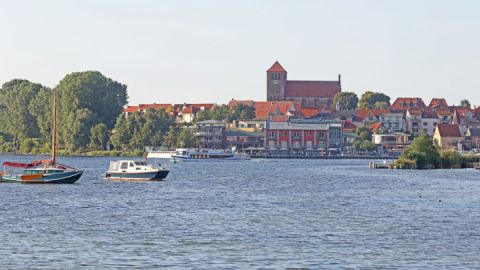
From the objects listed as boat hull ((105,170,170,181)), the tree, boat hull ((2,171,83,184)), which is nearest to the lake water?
boat hull ((2,171,83,184))

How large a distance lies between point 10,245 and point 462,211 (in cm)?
3264

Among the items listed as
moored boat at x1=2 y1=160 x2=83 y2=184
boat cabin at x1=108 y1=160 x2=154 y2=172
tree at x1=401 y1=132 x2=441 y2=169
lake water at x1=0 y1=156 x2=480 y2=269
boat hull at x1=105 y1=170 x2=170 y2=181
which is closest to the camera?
lake water at x1=0 y1=156 x2=480 y2=269

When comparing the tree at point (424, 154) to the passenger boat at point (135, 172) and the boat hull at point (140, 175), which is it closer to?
the boat hull at point (140, 175)

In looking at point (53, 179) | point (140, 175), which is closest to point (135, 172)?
point (140, 175)

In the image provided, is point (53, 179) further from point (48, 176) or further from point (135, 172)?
point (135, 172)

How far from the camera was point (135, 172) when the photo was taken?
111m

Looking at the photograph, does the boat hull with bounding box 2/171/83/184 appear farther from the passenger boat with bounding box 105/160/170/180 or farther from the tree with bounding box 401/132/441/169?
the tree with bounding box 401/132/441/169

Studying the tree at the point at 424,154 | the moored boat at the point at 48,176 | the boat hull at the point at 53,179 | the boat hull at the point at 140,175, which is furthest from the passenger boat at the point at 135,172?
the tree at the point at 424,154

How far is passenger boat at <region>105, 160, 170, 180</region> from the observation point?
111 metres

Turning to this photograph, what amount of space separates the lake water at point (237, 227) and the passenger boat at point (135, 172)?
1023cm

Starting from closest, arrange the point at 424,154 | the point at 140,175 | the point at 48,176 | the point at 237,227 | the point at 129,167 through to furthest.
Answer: the point at 237,227
the point at 48,176
the point at 140,175
the point at 129,167
the point at 424,154

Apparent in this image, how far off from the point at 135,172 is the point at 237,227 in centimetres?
5094

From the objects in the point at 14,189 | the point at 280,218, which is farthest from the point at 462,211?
the point at 14,189

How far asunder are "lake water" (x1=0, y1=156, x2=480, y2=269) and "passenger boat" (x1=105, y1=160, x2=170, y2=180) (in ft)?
33.6
